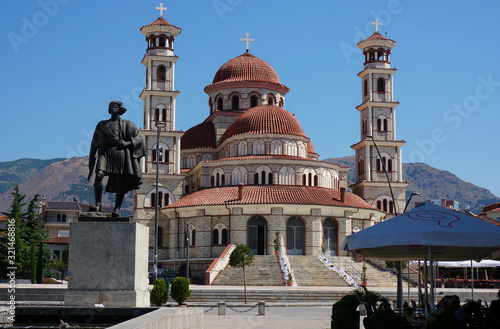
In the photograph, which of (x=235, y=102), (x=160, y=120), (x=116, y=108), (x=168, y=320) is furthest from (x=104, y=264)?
(x=235, y=102)

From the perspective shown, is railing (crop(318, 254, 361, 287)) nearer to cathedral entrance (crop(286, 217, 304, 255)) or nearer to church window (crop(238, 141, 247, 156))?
cathedral entrance (crop(286, 217, 304, 255))

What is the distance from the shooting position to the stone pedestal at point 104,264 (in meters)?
13.9

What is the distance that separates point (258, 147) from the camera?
2447 inches

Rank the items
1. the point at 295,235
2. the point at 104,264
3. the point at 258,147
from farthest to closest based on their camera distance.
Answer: the point at 258,147 → the point at 295,235 → the point at 104,264

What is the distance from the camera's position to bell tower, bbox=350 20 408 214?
66.6 meters

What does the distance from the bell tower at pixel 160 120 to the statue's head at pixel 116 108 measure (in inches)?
1878

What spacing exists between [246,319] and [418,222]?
12059 mm

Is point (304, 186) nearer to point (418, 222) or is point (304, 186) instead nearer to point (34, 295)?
point (34, 295)

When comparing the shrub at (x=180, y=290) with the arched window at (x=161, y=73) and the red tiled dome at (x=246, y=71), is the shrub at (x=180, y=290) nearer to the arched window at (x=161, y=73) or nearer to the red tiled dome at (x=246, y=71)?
the arched window at (x=161, y=73)

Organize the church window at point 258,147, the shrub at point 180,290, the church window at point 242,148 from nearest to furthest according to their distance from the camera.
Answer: the shrub at point 180,290 → the church window at point 258,147 → the church window at point 242,148

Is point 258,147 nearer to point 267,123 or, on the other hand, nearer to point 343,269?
point 267,123

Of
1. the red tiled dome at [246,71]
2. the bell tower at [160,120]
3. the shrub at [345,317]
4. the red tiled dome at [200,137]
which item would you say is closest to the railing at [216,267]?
the bell tower at [160,120]

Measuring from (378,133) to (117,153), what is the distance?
54956 mm

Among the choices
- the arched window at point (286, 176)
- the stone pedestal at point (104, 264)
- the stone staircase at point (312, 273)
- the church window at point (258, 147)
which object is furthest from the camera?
the church window at point (258, 147)
